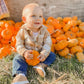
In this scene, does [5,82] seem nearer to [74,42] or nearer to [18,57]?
[18,57]

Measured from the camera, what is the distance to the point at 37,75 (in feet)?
8.11

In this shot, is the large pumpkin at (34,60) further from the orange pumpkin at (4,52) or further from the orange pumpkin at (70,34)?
the orange pumpkin at (70,34)

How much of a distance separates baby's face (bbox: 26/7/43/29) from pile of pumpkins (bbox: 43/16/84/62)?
33.4 inches

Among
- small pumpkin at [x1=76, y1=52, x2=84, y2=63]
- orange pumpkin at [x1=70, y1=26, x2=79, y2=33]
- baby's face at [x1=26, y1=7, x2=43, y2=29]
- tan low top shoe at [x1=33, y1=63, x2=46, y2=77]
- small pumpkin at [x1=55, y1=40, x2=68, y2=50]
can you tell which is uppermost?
baby's face at [x1=26, y1=7, x2=43, y2=29]

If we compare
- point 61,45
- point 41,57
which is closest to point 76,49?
point 61,45

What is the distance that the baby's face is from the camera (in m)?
2.30

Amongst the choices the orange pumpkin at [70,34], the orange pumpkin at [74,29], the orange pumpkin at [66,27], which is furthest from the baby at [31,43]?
the orange pumpkin at [74,29]

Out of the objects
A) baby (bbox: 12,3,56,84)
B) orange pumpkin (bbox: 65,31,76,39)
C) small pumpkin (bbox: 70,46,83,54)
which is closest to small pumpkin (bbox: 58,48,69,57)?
small pumpkin (bbox: 70,46,83,54)

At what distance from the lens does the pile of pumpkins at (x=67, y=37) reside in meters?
2.99

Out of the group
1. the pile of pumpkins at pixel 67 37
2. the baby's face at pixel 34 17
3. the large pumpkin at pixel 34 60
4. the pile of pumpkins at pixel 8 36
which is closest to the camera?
the baby's face at pixel 34 17

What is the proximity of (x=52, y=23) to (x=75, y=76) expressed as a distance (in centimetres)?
151

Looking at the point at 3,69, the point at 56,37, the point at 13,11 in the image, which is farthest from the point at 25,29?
the point at 13,11

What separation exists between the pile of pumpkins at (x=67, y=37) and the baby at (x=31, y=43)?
1.36 feet

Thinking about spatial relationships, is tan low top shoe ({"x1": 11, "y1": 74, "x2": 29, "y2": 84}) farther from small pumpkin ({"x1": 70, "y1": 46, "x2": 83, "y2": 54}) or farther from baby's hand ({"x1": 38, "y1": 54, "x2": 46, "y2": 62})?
small pumpkin ({"x1": 70, "y1": 46, "x2": 83, "y2": 54})
